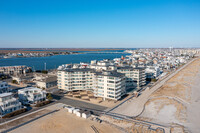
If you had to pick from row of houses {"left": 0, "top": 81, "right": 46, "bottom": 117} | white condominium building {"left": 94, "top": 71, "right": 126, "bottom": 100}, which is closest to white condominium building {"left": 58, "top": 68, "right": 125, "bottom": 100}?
white condominium building {"left": 94, "top": 71, "right": 126, "bottom": 100}

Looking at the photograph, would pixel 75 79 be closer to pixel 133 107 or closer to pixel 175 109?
pixel 133 107

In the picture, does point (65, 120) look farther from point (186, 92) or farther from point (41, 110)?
point (186, 92)

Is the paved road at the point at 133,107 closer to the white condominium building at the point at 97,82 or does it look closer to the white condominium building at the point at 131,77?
the white condominium building at the point at 97,82

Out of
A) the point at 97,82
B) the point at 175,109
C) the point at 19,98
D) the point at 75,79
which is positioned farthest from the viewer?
the point at 75,79

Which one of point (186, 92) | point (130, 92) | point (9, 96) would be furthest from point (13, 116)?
point (186, 92)

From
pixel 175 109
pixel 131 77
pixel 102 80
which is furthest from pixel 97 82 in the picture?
pixel 175 109

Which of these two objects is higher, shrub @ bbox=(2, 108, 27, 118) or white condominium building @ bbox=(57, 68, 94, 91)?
white condominium building @ bbox=(57, 68, 94, 91)

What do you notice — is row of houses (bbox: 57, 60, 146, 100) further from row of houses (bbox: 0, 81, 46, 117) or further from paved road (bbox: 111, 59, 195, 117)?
row of houses (bbox: 0, 81, 46, 117)

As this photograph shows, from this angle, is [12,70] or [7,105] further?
[12,70]

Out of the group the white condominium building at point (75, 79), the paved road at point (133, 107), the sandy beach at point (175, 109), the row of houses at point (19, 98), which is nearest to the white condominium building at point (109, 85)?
the paved road at point (133, 107)

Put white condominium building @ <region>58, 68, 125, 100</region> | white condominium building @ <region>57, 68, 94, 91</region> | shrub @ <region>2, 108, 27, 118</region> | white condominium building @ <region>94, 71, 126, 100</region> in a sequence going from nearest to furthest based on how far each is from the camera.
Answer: shrub @ <region>2, 108, 27, 118</region> → white condominium building @ <region>94, 71, 126, 100</region> → white condominium building @ <region>58, 68, 125, 100</region> → white condominium building @ <region>57, 68, 94, 91</region>

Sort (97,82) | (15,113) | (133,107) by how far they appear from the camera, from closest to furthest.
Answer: (15,113), (133,107), (97,82)
